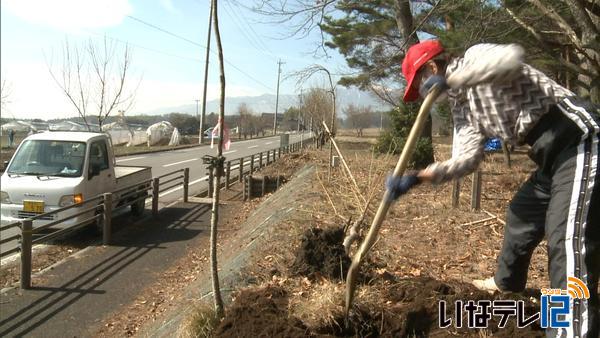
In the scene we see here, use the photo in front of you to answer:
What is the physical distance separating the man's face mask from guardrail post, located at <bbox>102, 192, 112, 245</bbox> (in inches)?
272

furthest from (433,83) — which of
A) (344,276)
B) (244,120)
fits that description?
(244,120)

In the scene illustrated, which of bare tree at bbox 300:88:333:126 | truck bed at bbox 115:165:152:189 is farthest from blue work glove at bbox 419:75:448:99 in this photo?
bare tree at bbox 300:88:333:126

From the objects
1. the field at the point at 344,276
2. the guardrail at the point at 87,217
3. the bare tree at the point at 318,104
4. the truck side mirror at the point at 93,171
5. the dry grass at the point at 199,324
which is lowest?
the guardrail at the point at 87,217

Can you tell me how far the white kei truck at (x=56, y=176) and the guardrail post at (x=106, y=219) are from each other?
405 mm

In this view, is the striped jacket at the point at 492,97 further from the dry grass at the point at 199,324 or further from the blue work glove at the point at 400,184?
the dry grass at the point at 199,324

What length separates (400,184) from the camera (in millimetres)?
2707

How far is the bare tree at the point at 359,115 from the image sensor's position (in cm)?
7604

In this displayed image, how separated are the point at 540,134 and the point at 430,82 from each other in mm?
637

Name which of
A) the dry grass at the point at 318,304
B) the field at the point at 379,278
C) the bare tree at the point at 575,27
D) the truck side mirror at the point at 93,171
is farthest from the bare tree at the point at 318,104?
the dry grass at the point at 318,304

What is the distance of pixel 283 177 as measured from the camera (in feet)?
53.7

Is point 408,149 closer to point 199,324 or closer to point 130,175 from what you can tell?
point 199,324

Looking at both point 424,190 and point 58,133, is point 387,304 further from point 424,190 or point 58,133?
point 58,133

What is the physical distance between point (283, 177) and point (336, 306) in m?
13.1

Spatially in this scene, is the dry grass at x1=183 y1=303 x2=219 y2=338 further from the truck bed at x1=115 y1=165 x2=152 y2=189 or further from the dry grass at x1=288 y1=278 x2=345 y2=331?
the truck bed at x1=115 y1=165 x2=152 y2=189
